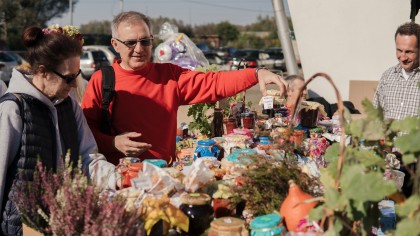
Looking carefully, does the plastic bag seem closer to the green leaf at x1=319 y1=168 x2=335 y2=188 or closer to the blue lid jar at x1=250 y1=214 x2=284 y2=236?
the blue lid jar at x1=250 y1=214 x2=284 y2=236

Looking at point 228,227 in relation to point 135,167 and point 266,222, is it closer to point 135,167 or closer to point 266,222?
point 266,222

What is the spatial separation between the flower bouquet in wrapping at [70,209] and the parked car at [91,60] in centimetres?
1842

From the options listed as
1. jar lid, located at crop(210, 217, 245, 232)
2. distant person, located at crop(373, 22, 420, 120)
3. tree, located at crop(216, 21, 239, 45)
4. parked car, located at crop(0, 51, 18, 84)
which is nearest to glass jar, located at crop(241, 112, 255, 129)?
distant person, located at crop(373, 22, 420, 120)

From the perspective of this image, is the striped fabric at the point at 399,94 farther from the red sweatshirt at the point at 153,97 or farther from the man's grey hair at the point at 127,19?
the man's grey hair at the point at 127,19

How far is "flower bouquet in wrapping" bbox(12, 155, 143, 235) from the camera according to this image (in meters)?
1.45

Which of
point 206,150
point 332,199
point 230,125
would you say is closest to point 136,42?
point 206,150

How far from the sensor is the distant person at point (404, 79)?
354 cm

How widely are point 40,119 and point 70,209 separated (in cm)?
70

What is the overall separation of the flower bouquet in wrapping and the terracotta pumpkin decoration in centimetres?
47

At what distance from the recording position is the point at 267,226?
158 centimetres

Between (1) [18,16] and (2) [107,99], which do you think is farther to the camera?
(1) [18,16]

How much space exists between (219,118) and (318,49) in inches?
220

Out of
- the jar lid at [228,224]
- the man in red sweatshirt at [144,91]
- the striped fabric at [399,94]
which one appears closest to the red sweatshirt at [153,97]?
the man in red sweatshirt at [144,91]

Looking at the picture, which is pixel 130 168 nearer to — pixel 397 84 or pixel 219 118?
pixel 219 118
